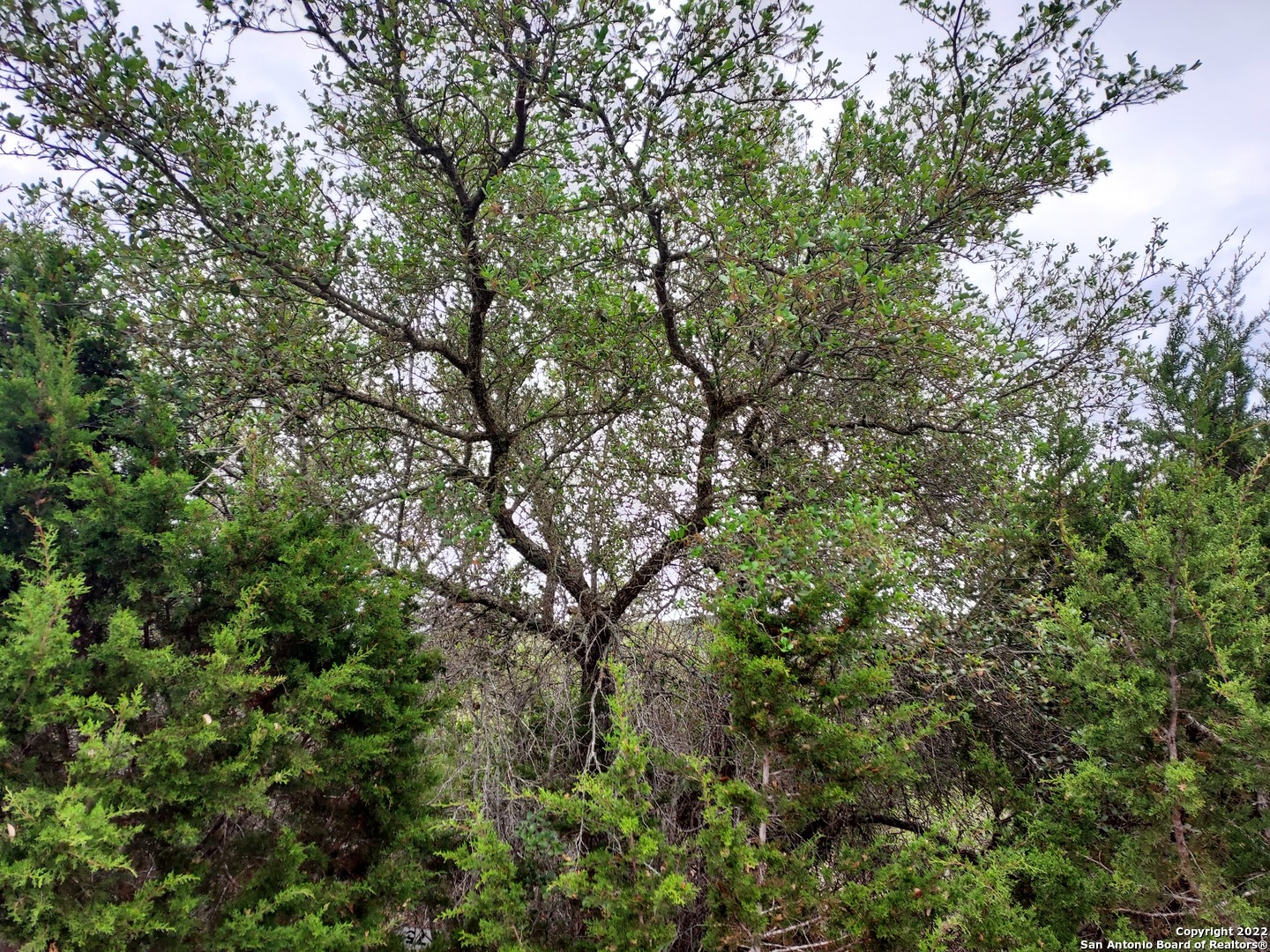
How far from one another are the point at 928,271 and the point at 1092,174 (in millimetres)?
1131

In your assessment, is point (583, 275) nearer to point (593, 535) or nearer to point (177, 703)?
point (593, 535)

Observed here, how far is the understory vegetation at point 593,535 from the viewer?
2637 mm

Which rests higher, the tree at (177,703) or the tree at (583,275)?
the tree at (583,275)

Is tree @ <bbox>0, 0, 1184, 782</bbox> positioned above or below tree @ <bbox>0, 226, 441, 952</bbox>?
above

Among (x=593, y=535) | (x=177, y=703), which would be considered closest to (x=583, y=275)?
(x=593, y=535)

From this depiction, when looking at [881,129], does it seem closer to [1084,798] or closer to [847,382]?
[847,382]

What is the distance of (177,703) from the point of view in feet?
8.41

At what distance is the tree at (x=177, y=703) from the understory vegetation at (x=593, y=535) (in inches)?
0.9

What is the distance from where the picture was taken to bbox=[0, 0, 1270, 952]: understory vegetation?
2.64m

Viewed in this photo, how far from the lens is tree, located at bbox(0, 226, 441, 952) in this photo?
2186mm

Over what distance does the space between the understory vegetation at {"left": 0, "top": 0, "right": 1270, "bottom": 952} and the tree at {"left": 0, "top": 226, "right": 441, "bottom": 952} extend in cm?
2

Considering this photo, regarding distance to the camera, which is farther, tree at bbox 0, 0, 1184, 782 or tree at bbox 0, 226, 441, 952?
tree at bbox 0, 0, 1184, 782

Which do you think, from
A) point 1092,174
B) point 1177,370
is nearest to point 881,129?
point 1092,174

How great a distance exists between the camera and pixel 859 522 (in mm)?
3242
